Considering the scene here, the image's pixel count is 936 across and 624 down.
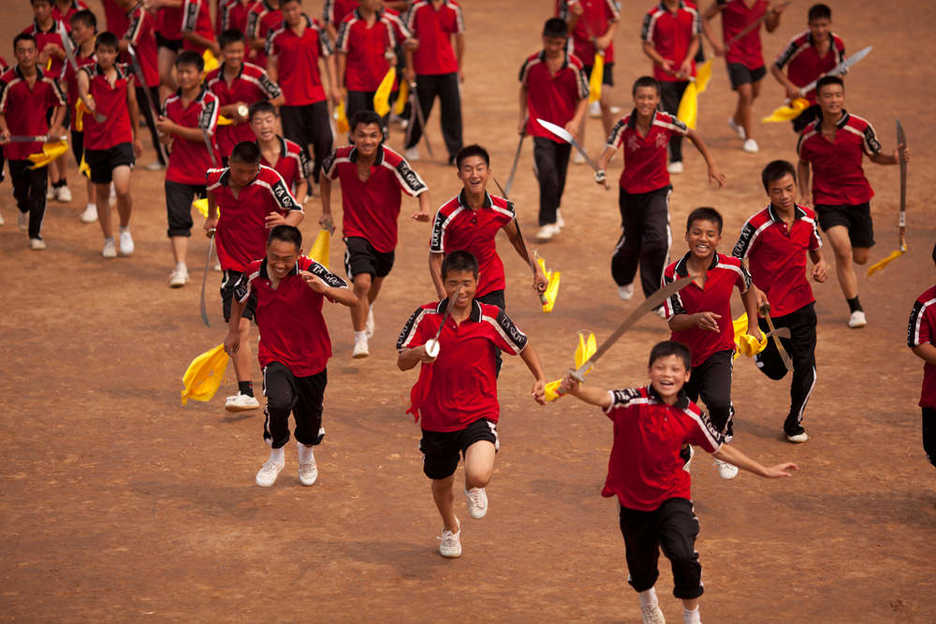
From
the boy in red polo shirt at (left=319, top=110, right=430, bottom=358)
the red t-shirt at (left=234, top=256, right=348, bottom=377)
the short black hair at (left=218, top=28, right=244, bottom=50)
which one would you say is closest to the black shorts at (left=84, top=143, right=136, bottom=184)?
the short black hair at (left=218, top=28, right=244, bottom=50)

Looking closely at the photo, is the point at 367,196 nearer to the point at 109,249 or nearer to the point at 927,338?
the point at 109,249

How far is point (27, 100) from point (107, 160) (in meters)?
1.09

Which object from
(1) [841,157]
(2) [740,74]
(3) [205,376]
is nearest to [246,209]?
(3) [205,376]

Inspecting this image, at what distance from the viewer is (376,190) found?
10305mm

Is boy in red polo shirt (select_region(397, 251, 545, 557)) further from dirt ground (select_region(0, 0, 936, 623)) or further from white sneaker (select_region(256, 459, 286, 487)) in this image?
white sneaker (select_region(256, 459, 286, 487))

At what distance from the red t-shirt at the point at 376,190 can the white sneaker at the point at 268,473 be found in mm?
2644

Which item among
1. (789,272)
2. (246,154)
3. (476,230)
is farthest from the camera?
(246,154)

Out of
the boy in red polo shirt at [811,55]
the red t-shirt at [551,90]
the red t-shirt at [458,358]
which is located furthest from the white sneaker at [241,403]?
the boy in red polo shirt at [811,55]

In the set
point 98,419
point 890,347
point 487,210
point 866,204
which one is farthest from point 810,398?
point 98,419

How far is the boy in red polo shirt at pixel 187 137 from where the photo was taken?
11812 mm

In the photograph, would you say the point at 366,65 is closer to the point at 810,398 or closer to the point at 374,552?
the point at 810,398

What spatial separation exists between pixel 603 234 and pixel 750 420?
4.98 m

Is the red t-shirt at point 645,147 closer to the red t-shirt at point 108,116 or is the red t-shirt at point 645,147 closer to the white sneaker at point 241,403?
the white sneaker at point 241,403

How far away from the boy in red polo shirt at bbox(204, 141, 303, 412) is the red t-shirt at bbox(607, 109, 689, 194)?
121 inches
